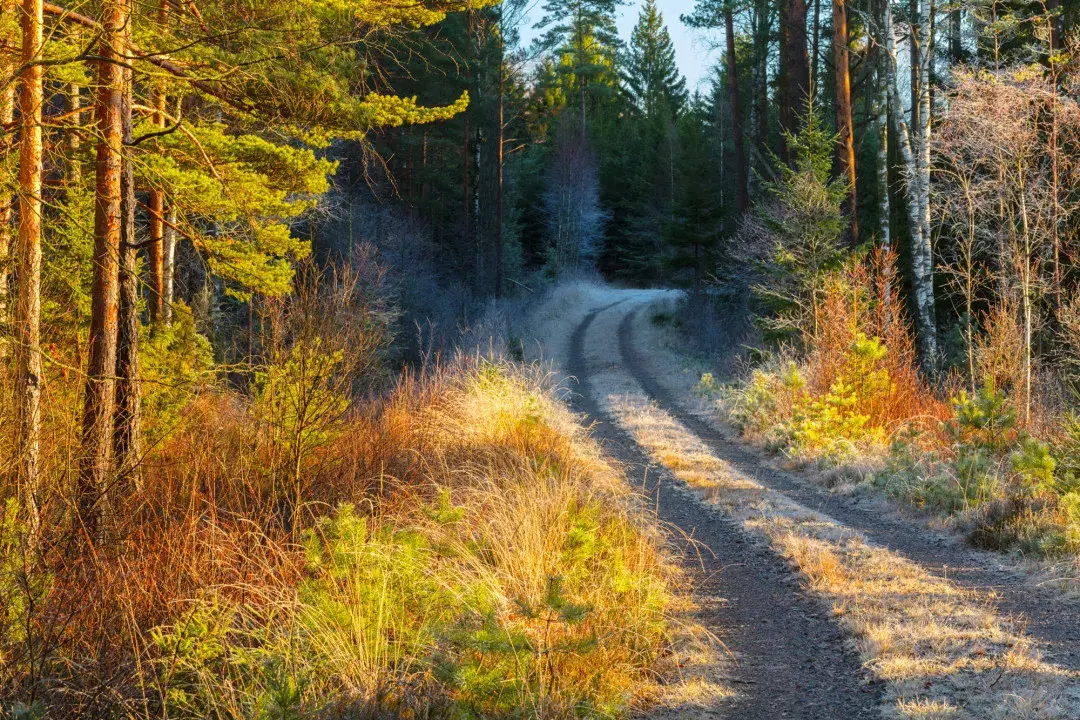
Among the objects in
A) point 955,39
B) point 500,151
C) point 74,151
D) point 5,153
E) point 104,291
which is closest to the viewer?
point 5,153

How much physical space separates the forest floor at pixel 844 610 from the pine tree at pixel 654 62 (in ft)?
150

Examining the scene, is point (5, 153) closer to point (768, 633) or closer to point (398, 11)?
point (398, 11)

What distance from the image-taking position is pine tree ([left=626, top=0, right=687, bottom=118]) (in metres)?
51.8

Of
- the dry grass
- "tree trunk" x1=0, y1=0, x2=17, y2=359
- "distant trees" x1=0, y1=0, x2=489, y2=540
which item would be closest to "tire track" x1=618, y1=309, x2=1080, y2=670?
→ the dry grass

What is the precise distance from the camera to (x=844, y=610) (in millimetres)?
5109

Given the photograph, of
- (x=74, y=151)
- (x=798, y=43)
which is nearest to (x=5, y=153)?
(x=74, y=151)

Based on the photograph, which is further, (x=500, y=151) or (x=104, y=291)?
(x=500, y=151)

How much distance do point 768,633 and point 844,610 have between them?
55 cm

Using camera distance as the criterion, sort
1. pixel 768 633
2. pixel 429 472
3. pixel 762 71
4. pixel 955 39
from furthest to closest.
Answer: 1. pixel 762 71
2. pixel 955 39
3. pixel 429 472
4. pixel 768 633

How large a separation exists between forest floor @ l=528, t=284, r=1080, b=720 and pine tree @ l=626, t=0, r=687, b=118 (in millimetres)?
45844

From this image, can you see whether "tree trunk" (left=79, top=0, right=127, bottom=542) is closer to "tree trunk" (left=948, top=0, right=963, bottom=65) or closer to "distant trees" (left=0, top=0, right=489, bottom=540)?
"distant trees" (left=0, top=0, right=489, bottom=540)

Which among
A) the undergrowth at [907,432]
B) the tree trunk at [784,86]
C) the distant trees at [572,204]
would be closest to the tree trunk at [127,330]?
the undergrowth at [907,432]

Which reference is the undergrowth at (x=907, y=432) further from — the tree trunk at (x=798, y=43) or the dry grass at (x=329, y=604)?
the tree trunk at (x=798, y=43)

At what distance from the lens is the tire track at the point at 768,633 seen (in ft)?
13.1
